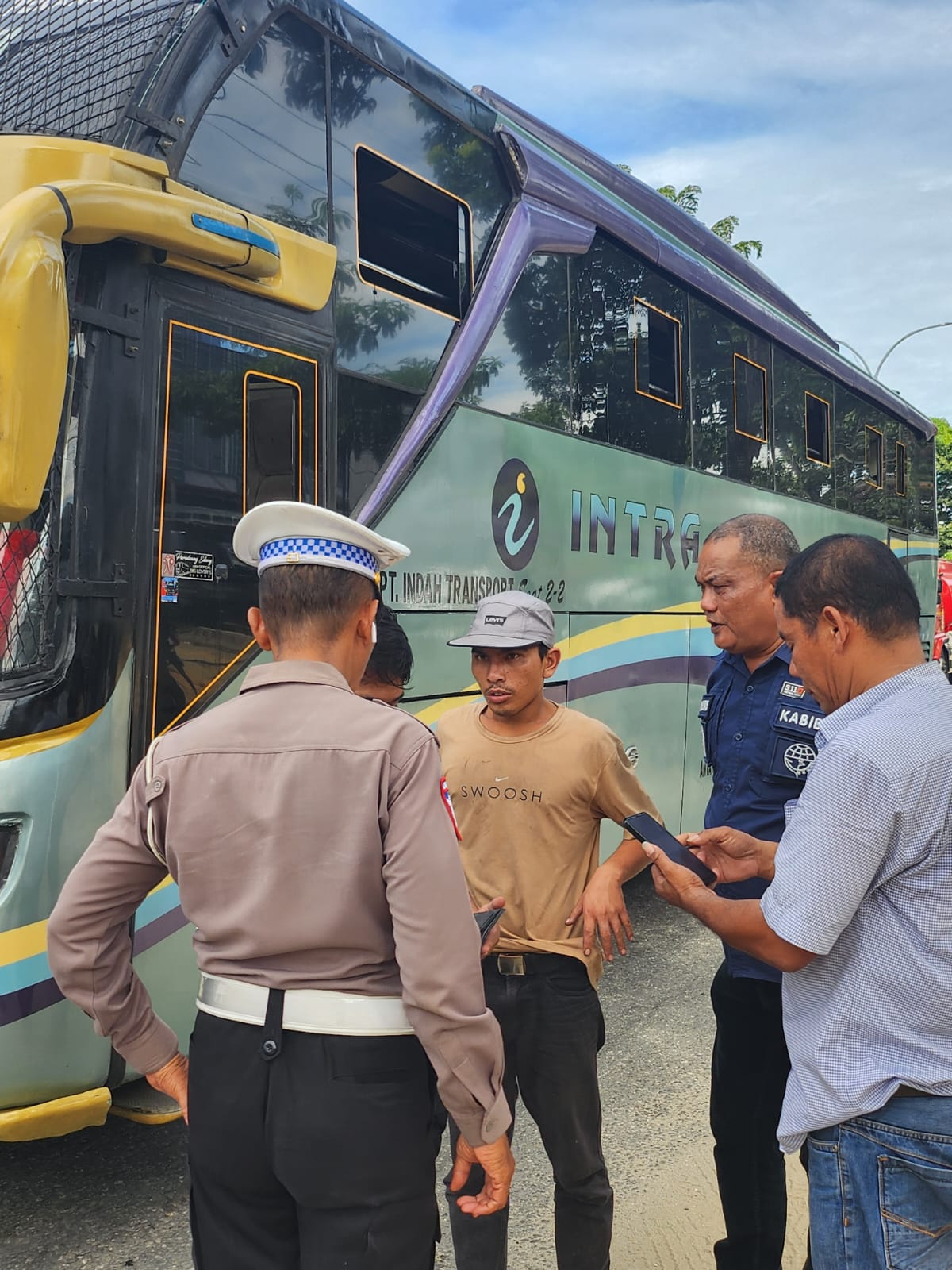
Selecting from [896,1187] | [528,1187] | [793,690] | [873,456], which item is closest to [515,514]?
[793,690]

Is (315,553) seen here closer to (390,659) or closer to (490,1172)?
(490,1172)

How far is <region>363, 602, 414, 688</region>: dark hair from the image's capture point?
10.3 ft

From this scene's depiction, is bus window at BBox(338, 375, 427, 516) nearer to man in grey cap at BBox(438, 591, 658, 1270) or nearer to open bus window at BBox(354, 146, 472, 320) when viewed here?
open bus window at BBox(354, 146, 472, 320)

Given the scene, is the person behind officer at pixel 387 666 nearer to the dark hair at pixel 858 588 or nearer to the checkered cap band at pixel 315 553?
the checkered cap band at pixel 315 553

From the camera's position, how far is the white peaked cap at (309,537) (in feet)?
6.31

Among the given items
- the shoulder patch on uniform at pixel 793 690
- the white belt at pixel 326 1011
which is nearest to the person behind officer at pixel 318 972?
the white belt at pixel 326 1011

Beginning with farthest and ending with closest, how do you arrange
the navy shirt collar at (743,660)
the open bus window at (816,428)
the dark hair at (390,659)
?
the open bus window at (816,428), the dark hair at (390,659), the navy shirt collar at (743,660)

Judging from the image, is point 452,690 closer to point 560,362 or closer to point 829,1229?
point 560,362

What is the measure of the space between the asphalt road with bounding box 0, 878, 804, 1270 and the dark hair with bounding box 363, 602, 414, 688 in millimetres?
1765

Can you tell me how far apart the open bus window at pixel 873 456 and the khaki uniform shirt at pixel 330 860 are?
345 inches

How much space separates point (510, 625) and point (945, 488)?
5046cm

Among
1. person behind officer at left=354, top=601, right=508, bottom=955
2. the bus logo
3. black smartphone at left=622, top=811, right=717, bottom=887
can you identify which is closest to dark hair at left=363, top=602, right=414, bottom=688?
person behind officer at left=354, top=601, right=508, bottom=955

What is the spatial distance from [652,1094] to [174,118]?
13.0 feet

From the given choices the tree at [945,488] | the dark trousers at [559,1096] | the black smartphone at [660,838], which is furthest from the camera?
the tree at [945,488]
